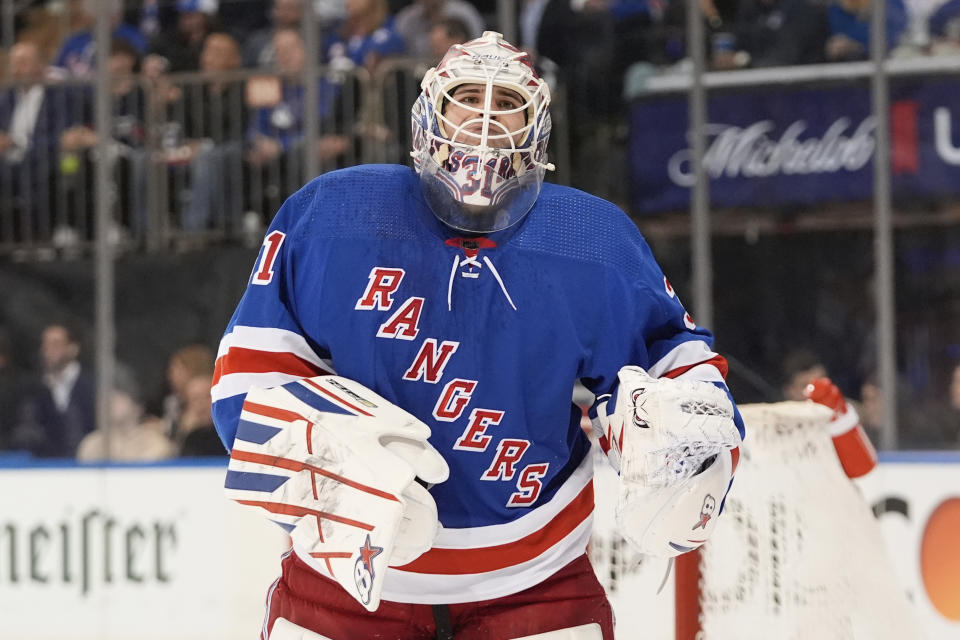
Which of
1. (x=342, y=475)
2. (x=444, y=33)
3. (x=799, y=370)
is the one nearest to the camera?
(x=342, y=475)

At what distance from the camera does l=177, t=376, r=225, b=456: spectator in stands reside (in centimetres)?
460

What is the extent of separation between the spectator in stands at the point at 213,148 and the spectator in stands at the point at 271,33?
98mm

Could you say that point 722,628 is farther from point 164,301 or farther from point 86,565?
point 164,301

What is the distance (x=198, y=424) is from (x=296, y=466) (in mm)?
3332

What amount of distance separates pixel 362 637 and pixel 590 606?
0.96 ft

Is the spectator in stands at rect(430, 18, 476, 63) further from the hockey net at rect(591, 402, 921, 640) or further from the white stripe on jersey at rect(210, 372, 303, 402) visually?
the white stripe on jersey at rect(210, 372, 303, 402)

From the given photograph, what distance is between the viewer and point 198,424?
15.6 ft

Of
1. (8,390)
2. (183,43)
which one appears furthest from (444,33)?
(8,390)

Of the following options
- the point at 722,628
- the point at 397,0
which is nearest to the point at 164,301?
the point at 397,0

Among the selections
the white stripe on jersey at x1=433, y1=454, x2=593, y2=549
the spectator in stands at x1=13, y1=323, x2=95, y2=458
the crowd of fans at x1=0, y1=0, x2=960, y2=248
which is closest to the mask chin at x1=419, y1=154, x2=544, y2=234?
the white stripe on jersey at x1=433, y1=454, x2=593, y2=549

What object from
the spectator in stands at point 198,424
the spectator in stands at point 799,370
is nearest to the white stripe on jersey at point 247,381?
the spectator in stands at point 198,424

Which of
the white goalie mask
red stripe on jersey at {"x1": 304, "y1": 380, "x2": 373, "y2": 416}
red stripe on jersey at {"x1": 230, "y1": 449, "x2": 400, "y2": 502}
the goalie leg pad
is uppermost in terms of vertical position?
the white goalie mask

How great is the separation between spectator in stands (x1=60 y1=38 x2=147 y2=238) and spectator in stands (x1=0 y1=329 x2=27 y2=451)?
61 cm

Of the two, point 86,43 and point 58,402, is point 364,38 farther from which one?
point 58,402
